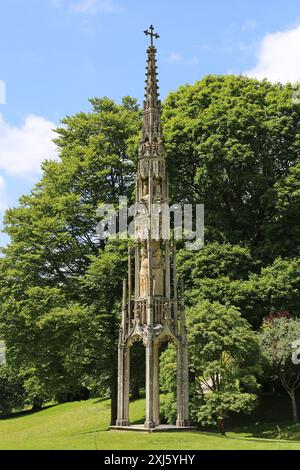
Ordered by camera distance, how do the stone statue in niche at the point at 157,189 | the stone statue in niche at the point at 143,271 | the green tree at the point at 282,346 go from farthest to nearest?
the green tree at the point at 282,346, the stone statue in niche at the point at 157,189, the stone statue in niche at the point at 143,271

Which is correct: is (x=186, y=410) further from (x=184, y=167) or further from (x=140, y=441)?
(x=184, y=167)

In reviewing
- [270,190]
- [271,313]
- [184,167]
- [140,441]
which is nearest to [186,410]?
[140,441]

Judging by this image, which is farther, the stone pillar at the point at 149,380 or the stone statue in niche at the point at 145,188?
the stone statue in niche at the point at 145,188

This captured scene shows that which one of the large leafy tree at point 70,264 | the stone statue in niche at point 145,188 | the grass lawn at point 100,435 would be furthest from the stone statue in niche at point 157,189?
the large leafy tree at point 70,264

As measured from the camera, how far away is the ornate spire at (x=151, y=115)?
25.5m

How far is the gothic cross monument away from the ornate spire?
4 centimetres

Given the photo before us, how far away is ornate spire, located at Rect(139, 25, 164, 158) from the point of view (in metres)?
25.5

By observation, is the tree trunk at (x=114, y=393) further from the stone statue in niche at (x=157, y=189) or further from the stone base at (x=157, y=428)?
the stone statue in niche at (x=157, y=189)

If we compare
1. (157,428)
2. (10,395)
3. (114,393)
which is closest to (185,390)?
(157,428)

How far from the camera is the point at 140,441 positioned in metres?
19.0

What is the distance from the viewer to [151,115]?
1023 inches

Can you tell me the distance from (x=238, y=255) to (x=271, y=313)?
13.0ft

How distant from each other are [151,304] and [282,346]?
11.5 m

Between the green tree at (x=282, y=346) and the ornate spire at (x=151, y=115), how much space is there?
1232cm
